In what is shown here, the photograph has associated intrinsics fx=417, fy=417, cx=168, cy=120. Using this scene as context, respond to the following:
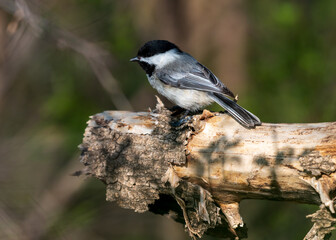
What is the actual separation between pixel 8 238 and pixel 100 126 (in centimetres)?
109

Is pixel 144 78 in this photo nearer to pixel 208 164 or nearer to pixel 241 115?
pixel 241 115

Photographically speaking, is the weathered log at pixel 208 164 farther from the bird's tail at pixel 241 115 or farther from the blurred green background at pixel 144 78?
the blurred green background at pixel 144 78

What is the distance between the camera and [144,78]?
284 inches

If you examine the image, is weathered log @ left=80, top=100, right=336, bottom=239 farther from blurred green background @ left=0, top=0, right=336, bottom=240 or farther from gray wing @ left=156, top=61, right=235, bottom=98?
blurred green background @ left=0, top=0, right=336, bottom=240

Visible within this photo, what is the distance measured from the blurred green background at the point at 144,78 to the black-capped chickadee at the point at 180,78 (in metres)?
1.74

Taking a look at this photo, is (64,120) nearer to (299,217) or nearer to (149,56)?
(149,56)

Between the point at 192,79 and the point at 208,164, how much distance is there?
1.20 meters

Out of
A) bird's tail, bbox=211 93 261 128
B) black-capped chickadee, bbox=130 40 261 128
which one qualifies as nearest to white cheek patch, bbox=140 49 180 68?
black-capped chickadee, bbox=130 40 261 128

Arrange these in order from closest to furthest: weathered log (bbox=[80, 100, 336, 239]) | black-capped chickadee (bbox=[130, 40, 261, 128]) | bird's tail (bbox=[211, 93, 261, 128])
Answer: weathered log (bbox=[80, 100, 336, 239]), bird's tail (bbox=[211, 93, 261, 128]), black-capped chickadee (bbox=[130, 40, 261, 128])

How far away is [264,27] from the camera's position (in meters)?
7.12

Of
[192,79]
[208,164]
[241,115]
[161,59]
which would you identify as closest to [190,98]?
[192,79]

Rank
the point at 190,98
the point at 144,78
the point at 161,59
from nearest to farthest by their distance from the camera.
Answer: the point at 190,98 → the point at 161,59 → the point at 144,78

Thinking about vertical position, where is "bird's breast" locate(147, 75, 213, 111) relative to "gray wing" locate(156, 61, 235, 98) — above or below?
below

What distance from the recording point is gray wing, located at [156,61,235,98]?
140 inches
